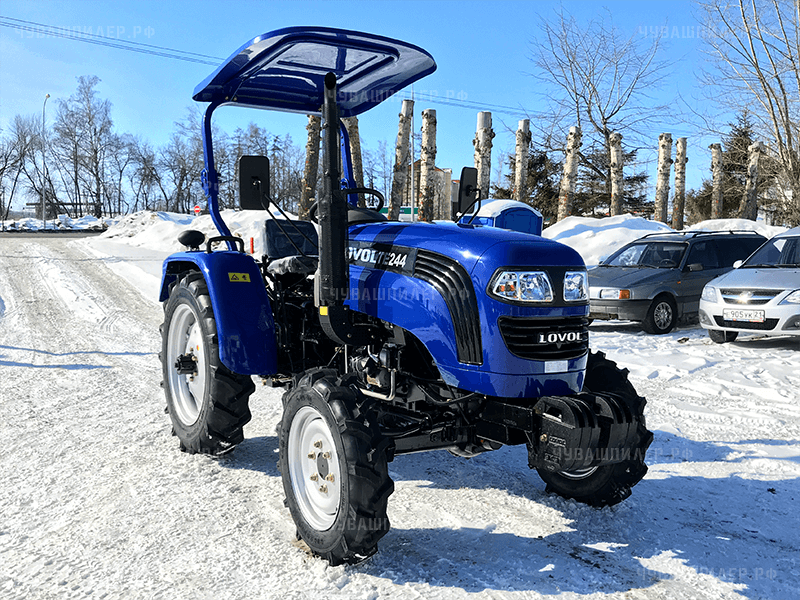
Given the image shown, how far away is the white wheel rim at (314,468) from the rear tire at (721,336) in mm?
7281

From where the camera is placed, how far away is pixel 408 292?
3.04 m

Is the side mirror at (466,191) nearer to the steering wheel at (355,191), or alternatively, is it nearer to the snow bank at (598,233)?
the steering wheel at (355,191)

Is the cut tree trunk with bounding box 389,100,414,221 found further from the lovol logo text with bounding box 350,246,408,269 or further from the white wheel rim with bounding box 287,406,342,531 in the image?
the white wheel rim with bounding box 287,406,342,531

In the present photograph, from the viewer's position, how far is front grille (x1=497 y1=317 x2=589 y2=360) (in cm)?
280

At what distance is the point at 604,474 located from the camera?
3387mm

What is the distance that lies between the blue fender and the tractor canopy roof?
110 cm

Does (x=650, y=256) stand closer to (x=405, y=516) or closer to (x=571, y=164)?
(x=571, y=164)

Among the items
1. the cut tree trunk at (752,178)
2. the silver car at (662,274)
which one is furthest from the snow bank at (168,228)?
the cut tree trunk at (752,178)

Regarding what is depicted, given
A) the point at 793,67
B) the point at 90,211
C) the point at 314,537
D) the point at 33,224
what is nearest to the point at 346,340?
the point at 314,537

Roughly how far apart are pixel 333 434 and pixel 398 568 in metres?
0.66

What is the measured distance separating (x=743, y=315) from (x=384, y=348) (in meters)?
6.78

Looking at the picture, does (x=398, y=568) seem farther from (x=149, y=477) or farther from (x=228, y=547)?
(x=149, y=477)

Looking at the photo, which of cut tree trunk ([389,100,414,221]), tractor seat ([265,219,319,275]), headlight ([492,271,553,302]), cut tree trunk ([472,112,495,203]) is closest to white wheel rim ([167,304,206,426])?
tractor seat ([265,219,319,275])

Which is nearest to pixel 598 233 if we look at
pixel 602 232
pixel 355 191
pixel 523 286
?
pixel 602 232
